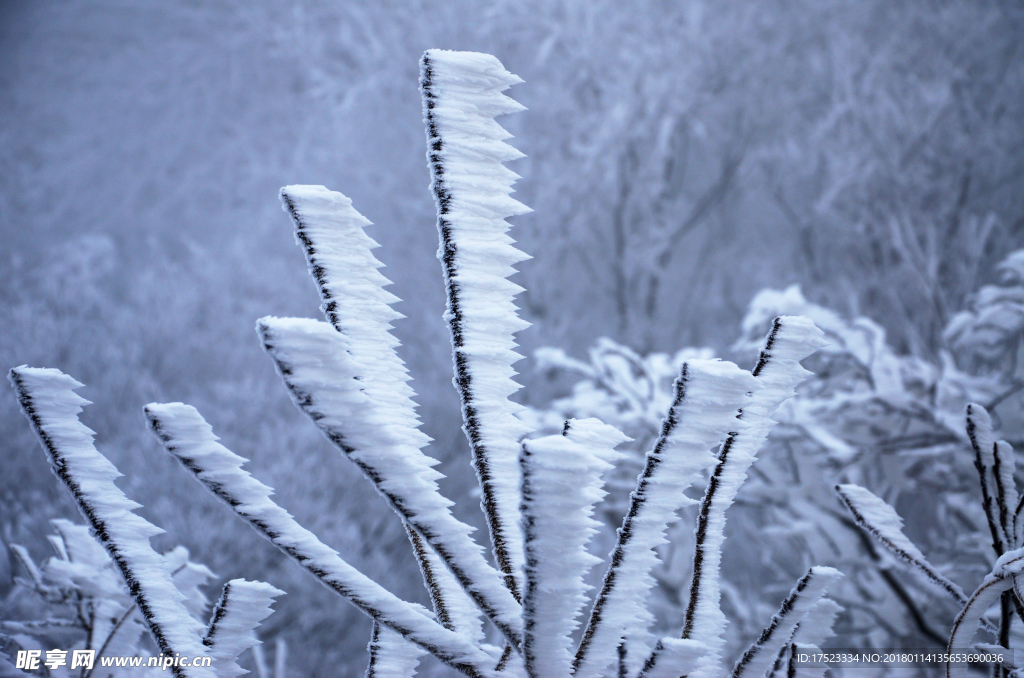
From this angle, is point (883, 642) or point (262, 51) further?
point (262, 51)

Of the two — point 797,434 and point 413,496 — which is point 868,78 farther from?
point 413,496

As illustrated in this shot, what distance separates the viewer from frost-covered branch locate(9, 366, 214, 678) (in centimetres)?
20

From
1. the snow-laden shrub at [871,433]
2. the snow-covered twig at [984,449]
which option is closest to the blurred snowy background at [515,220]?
the snow-laden shrub at [871,433]

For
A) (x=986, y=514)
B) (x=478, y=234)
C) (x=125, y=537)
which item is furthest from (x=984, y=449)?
(x=125, y=537)

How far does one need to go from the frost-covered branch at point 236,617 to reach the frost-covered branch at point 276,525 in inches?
1.5

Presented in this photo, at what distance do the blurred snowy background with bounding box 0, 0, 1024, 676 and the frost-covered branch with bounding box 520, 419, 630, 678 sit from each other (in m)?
0.64

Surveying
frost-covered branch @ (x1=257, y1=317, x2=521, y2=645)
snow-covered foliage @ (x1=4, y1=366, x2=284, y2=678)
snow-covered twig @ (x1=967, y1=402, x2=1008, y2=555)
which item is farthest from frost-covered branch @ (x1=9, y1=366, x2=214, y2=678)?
snow-covered twig @ (x1=967, y1=402, x2=1008, y2=555)

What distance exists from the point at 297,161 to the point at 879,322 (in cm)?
166

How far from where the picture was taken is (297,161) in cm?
155

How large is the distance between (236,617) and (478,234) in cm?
17

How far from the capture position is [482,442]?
194mm

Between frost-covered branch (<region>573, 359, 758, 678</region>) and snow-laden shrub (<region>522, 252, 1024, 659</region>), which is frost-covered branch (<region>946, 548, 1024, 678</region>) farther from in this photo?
snow-laden shrub (<region>522, 252, 1024, 659</region>)

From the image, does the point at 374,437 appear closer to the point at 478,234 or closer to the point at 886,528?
the point at 478,234

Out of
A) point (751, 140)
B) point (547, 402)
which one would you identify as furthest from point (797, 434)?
point (751, 140)
